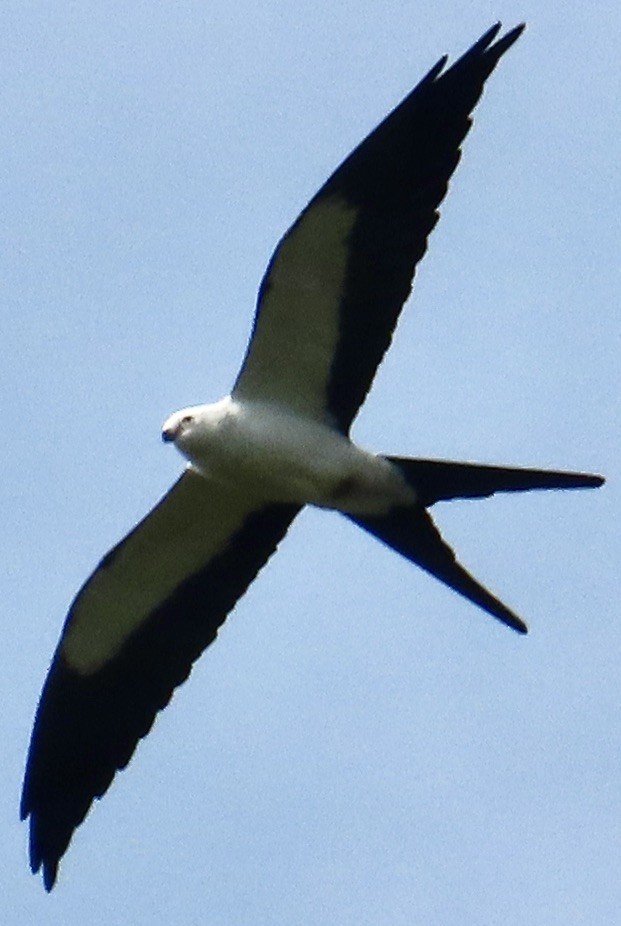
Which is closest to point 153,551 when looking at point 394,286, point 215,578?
point 215,578

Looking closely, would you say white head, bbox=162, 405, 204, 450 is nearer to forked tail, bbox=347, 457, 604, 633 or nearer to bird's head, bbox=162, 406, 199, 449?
bird's head, bbox=162, 406, 199, 449

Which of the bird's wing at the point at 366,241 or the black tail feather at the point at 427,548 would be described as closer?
the bird's wing at the point at 366,241


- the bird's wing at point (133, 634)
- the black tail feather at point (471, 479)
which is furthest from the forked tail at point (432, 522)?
the bird's wing at point (133, 634)

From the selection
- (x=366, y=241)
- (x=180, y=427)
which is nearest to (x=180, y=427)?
(x=180, y=427)

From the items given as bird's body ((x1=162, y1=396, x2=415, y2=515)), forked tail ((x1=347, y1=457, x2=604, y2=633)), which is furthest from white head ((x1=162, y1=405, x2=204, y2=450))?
forked tail ((x1=347, y1=457, x2=604, y2=633))

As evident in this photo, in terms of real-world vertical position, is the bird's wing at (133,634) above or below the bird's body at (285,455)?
below

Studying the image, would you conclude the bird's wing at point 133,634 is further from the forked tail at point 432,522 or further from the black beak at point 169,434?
the forked tail at point 432,522

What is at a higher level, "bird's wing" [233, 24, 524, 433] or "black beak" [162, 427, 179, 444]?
"bird's wing" [233, 24, 524, 433]
